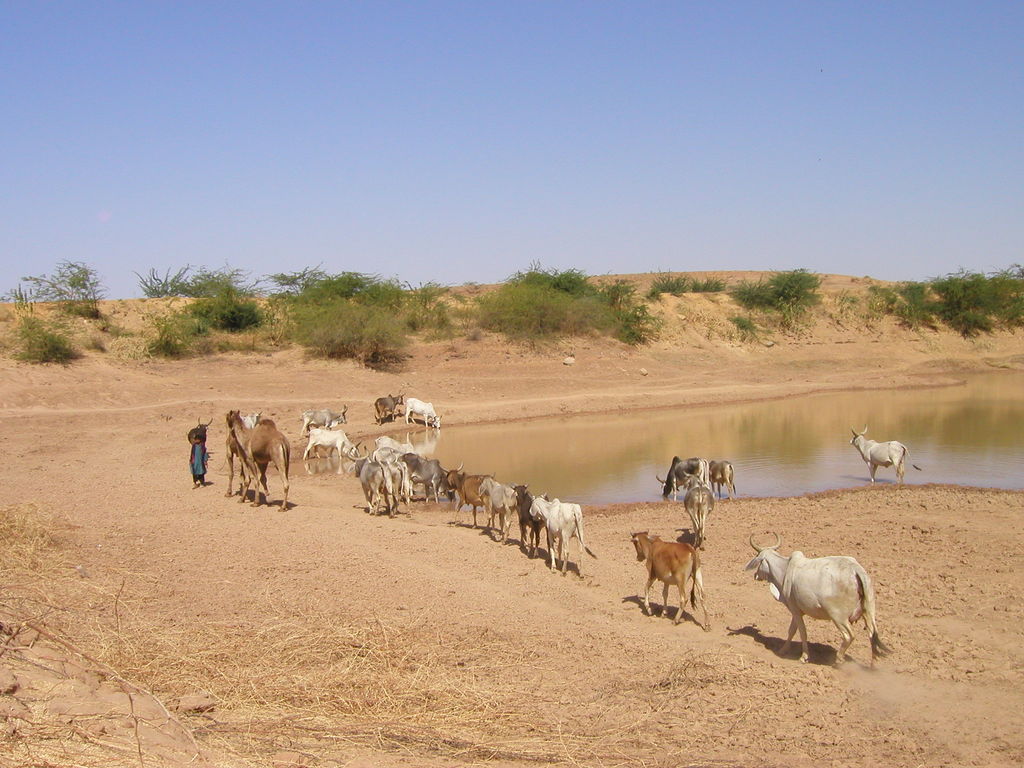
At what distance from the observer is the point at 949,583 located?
10.2 metres

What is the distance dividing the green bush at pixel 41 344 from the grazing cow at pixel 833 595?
26.4m

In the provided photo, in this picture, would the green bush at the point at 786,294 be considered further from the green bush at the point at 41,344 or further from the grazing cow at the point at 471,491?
the grazing cow at the point at 471,491

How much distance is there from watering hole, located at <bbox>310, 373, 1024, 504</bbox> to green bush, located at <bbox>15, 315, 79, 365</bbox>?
40.7ft

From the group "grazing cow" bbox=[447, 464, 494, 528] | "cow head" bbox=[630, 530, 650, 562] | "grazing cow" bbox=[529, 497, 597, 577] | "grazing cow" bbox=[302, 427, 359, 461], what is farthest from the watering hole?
"cow head" bbox=[630, 530, 650, 562]

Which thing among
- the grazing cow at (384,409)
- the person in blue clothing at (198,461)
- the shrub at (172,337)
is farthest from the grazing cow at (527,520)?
the shrub at (172,337)

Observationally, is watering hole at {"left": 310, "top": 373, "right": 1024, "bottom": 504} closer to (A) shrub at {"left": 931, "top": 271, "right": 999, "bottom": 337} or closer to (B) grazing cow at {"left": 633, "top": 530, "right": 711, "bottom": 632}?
(B) grazing cow at {"left": 633, "top": 530, "right": 711, "bottom": 632}

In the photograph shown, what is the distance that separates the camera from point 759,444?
22922 millimetres

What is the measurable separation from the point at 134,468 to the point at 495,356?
1855cm

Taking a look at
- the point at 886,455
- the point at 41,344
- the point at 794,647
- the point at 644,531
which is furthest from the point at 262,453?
the point at 41,344

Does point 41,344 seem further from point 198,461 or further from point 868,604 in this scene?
point 868,604

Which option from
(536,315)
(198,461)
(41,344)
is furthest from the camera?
(536,315)

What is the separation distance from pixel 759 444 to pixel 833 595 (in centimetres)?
1547

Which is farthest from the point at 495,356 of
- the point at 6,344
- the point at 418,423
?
the point at 6,344

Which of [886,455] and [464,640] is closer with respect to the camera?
[464,640]
